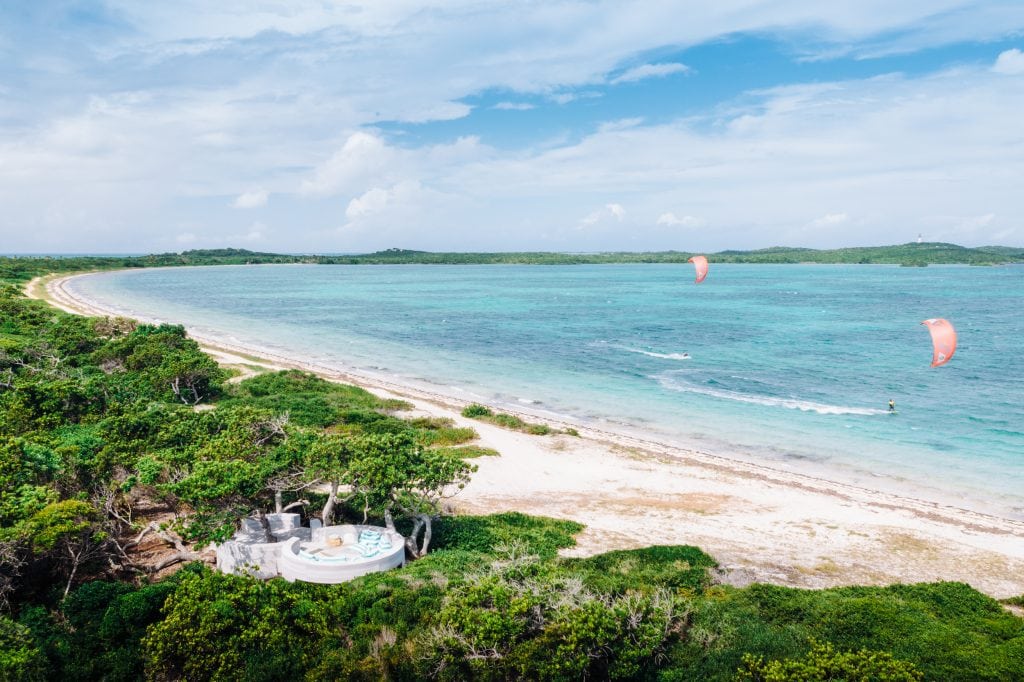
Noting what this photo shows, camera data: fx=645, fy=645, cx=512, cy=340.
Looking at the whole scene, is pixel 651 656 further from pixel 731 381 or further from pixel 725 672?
pixel 731 381

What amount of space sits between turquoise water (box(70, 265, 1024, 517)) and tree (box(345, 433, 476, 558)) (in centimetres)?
1654

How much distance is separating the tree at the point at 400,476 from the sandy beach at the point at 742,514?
156 inches

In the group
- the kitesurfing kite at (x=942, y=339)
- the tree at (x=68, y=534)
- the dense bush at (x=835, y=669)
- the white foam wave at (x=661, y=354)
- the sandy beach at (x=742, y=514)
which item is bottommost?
the sandy beach at (x=742, y=514)

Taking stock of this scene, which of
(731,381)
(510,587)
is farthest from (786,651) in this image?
(731,381)

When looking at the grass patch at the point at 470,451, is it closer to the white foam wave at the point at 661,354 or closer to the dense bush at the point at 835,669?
the dense bush at the point at 835,669

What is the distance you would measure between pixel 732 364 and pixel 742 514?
1105 inches

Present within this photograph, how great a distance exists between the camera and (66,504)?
1325cm

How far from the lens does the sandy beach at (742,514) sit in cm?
1681

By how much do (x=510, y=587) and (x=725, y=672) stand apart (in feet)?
12.5

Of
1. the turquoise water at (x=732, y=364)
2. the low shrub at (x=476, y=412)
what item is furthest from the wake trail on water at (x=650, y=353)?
the low shrub at (x=476, y=412)

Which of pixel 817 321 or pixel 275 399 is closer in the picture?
pixel 275 399

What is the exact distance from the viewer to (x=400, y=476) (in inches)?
598

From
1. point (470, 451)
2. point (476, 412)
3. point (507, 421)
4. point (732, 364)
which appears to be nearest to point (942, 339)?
point (470, 451)

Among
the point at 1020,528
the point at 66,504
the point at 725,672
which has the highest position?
the point at 66,504
